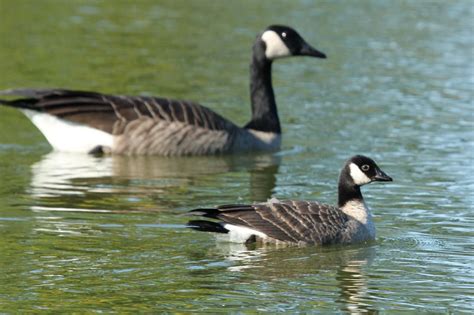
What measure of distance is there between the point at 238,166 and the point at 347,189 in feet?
14.3

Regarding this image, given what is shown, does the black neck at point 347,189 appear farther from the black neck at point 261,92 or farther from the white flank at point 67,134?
the black neck at point 261,92

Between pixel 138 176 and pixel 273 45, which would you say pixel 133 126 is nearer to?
pixel 138 176

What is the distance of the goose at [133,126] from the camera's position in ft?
53.4

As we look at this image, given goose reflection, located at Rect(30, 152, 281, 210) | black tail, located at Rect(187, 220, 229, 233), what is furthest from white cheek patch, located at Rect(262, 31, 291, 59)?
black tail, located at Rect(187, 220, 229, 233)

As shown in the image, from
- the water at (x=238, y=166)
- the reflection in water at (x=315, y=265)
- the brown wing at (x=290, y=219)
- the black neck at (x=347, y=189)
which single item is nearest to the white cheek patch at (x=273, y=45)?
the water at (x=238, y=166)

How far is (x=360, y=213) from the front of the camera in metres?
11.9

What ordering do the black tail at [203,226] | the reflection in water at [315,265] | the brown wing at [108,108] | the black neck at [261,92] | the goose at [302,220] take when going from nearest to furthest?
the reflection in water at [315,265], the black tail at [203,226], the goose at [302,220], the brown wing at [108,108], the black neck at [261,92]

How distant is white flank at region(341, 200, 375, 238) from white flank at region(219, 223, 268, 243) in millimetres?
998

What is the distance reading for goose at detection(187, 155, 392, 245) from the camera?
441 inches

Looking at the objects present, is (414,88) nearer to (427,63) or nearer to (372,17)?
(427,63)

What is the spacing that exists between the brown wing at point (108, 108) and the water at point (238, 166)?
0.51 m

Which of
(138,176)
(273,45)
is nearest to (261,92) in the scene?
(273,45)

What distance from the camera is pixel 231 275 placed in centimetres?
1047

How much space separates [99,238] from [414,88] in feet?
33.3
